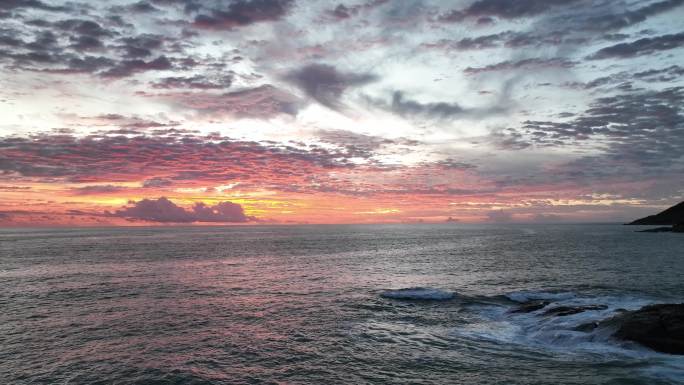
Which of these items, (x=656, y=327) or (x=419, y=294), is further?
(x=419, y=294)

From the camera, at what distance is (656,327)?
1100 inches

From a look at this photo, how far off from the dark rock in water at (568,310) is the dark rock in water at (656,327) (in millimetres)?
5113

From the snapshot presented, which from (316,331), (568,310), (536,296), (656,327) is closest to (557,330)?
(568,310)

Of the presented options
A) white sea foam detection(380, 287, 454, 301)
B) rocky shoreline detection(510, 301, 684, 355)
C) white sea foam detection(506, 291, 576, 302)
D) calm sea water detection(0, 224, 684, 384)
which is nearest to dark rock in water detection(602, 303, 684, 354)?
rocky shoreline detection(510, 301, 684, 355)

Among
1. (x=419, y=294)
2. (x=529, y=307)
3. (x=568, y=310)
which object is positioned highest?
(x=568, y=310)

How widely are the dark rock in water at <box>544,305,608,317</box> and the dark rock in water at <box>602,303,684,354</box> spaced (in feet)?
16.8

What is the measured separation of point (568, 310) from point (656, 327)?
9082 mm

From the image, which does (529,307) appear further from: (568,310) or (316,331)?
(316,331)

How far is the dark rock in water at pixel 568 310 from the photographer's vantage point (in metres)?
36.2

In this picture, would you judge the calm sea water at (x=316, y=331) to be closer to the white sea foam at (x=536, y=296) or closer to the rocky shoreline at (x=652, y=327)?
the white sea foam at (x=536, y=296)

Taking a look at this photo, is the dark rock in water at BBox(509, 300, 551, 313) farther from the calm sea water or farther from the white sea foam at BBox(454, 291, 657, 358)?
the calm sea water

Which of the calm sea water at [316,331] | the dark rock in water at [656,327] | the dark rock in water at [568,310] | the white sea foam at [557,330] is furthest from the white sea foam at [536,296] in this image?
the dark rock in water at [656,327]

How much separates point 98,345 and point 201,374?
421 inches

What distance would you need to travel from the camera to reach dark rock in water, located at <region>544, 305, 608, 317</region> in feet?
119
